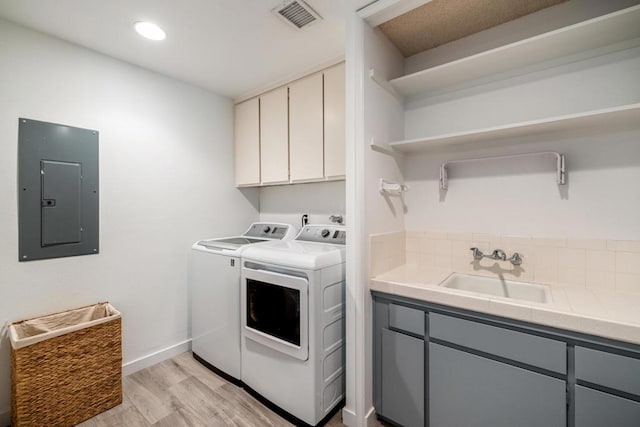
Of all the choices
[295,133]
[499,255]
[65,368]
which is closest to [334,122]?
[295,133]

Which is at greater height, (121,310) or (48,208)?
(48,208)

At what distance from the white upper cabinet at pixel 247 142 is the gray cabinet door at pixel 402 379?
184cm

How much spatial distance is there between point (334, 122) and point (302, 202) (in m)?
0.90

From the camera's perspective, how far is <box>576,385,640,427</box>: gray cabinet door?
3.25 ft

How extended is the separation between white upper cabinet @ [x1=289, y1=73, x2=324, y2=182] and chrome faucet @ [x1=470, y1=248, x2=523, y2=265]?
1208 millimetres

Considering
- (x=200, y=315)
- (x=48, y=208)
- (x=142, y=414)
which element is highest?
(x=48, y=208)

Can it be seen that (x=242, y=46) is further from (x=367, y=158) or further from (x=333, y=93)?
(x=367, y=158)

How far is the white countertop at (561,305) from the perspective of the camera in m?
1.02

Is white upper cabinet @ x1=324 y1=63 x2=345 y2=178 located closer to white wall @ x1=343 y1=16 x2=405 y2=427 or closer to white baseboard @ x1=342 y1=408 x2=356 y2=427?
white wall @ x1=343 y1=16 x2=405 y2=427

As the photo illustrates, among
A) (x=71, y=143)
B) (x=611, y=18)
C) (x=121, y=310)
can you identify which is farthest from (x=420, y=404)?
(x=71, y=143)

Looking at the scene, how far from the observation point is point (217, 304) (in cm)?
209

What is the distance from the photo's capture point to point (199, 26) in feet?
5.63

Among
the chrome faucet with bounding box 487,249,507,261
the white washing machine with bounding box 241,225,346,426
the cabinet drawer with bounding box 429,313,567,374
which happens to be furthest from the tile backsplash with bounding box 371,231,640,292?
the cabinet drawer with bounding box 429,313,567,374

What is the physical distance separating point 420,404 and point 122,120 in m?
2.78
